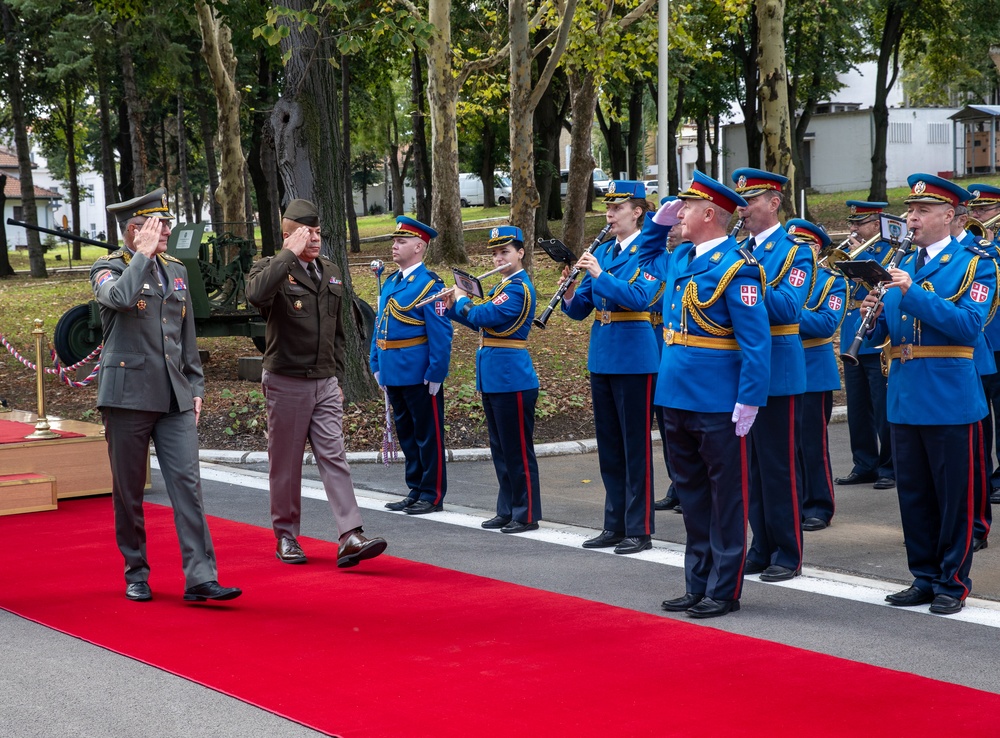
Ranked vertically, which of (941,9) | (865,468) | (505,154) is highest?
(941,9)

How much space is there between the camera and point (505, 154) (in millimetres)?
46156

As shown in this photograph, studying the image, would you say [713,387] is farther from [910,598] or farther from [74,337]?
[74,337]

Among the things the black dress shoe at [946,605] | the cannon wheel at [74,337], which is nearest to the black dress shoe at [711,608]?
the black dress shoe at [946,605]

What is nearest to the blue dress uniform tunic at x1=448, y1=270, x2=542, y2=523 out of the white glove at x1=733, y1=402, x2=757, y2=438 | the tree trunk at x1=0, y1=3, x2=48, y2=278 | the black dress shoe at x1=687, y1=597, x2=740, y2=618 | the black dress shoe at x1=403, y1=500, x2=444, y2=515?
the black dress shoe at x1=403, y1=500, x2=444, y2=515

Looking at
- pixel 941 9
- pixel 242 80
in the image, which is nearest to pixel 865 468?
pixel 242 80

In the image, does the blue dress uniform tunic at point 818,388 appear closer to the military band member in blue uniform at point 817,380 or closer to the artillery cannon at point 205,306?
the military band member in blue uniform at point 817,380

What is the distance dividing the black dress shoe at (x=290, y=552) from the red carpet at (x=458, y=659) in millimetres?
84

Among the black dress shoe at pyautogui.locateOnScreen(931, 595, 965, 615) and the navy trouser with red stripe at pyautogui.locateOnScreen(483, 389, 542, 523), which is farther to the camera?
the navy trouser with red stripe at pyautogui.locateOnScreen(483, 389, 542, 523)

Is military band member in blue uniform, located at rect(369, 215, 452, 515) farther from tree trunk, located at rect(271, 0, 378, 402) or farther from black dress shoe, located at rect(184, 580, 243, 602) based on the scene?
tree trunk, located at rect(271, 0, 378, 402)

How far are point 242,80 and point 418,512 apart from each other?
86.2 ft

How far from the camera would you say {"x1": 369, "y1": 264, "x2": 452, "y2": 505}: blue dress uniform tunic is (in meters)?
8.86

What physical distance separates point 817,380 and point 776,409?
5.31ft

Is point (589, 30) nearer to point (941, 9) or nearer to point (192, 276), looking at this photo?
point (192, 276)

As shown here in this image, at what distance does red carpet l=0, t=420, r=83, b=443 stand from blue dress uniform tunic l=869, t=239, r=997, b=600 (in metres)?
6.41
